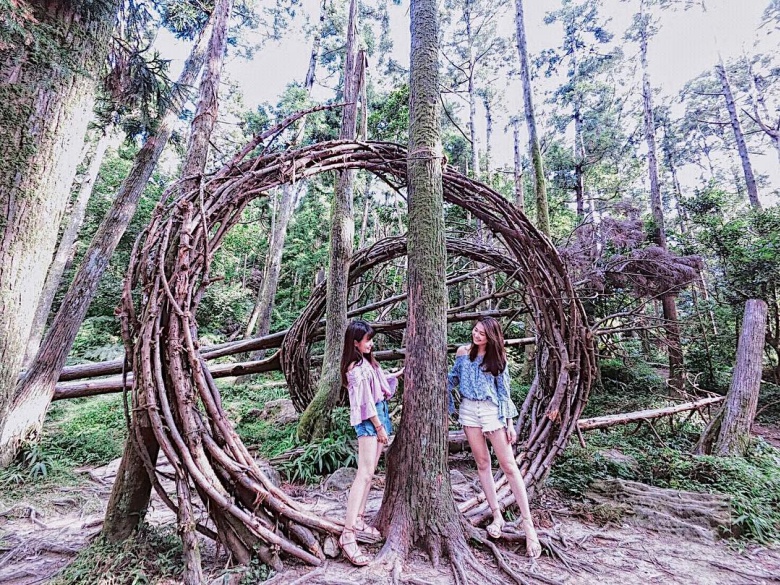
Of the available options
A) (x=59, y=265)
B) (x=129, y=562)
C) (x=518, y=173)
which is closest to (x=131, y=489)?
(x=129, y=562)

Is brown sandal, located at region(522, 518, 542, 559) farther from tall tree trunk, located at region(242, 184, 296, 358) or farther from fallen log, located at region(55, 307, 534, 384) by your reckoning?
tall tree trunk, located at region(242, 184, 296, 358)

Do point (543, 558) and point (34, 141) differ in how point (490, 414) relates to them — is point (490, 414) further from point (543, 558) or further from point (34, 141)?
point (34, 141)

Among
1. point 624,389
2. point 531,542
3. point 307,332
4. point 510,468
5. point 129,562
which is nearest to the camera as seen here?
point 129,562

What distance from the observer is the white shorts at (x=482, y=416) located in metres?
2.61

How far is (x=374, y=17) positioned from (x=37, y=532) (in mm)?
14537

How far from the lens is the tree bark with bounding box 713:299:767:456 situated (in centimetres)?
415

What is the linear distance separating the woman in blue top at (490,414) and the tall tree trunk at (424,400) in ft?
1.11

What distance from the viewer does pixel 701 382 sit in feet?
25.9

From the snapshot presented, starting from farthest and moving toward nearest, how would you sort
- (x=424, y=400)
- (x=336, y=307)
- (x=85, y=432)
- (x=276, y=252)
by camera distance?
(x=276, y=252), (x=85, y=432), (x=336, y=307), (x=424, y=400)

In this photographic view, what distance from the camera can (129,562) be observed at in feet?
6.59

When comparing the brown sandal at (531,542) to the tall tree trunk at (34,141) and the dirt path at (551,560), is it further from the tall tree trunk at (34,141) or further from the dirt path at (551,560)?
the tall tree trunk at (34,141)

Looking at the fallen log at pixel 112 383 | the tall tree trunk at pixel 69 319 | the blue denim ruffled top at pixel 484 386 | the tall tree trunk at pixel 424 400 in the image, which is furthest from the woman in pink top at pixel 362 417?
the tall tree trunk at pixel 69 319

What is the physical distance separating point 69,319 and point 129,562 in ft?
12.6

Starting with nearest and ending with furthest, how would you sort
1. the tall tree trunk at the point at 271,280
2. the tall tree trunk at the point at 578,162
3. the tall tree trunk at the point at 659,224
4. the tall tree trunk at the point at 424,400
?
the tall tree trunk at the point at 424,400 → the tall tree trunk at the point at 659,224 → the tall tree trunk at the point at 271,280 → the tall tree trunk at the point at 578,162
